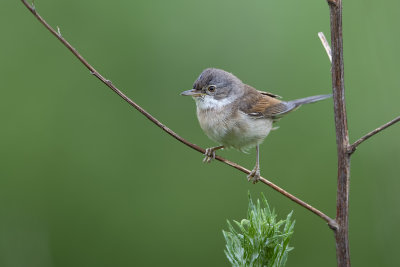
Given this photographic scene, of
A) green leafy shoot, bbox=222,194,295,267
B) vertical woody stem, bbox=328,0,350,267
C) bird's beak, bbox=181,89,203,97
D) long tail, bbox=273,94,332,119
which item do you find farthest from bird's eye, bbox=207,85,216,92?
green leafy shoot, bbox=222,194,295,267

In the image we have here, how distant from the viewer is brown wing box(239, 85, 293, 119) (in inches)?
166

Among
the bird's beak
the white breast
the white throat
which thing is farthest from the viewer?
the white throat

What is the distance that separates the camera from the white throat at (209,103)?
13.7 ft

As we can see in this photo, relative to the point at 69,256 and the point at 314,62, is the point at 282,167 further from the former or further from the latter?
the point at 69,256

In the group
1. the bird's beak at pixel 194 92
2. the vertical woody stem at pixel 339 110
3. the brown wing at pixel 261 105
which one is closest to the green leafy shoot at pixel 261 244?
the vertical woody stem at pixel 339 110

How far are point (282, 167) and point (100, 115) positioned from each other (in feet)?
5.43

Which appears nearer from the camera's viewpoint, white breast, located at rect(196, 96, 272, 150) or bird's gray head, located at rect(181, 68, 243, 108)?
white breast, located at rect(196, 96, 272, 150)

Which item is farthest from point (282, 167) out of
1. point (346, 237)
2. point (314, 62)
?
point (346, 237)

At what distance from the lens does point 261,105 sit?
4.32 metres

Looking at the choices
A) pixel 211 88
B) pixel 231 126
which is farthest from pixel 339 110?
pixel 211 88

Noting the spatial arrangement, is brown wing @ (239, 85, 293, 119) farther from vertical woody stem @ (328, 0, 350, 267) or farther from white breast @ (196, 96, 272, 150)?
vertical woody stem @ (328, 0, 350, 267)

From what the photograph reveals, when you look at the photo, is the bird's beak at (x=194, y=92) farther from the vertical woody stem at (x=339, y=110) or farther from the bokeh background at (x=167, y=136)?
the vertical woody stem at (x=339, y=110)

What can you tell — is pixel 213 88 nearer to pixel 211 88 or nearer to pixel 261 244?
pixel 211 88

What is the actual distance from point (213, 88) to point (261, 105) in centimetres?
44
